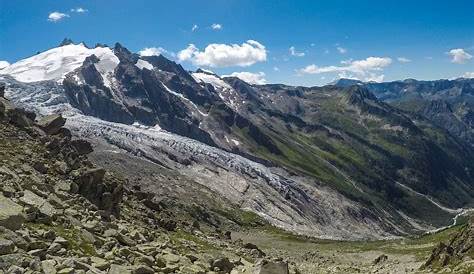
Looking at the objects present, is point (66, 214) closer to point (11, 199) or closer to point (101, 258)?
point (11, 199)

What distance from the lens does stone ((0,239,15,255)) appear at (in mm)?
23898

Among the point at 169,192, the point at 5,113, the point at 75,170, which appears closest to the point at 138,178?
the point at 169,192

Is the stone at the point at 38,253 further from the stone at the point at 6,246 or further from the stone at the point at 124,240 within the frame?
the stone at the point at 124,240

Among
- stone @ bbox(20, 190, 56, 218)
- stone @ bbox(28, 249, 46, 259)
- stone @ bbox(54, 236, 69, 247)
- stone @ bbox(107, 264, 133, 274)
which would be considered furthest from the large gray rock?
stone @ bbox(107, 264, 133, 274)

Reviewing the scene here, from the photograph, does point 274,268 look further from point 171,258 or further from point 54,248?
point 54,248

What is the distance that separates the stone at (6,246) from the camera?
2390 cm

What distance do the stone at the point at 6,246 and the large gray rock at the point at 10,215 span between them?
347 centimetres

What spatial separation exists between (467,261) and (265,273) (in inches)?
1338

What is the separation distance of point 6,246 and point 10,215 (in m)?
4.82

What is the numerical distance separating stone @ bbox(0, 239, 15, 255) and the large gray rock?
137 inches

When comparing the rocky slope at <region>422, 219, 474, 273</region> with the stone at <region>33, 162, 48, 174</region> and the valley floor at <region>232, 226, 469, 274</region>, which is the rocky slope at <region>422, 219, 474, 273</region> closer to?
the valley floor at <region>232, 226, 469, 274</region>

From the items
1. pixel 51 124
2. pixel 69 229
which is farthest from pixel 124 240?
pixel 51 124

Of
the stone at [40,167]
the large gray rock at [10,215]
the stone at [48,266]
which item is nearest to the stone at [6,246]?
the stone at [48,266]

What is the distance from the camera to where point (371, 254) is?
112 meters
